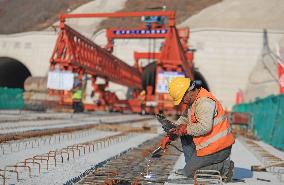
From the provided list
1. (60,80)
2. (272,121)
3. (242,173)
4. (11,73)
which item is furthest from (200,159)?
(11,73)

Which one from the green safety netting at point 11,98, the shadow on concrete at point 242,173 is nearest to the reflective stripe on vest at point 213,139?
the shadow on concrete at point 242,173

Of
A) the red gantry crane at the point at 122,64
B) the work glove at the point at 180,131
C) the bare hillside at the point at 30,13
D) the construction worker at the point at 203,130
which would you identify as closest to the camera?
the construction worker at the point at 203,130

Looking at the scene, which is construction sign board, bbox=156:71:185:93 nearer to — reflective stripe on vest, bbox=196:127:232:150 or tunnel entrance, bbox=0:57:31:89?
reflective stripe on vest, bbox=196:127:232:150

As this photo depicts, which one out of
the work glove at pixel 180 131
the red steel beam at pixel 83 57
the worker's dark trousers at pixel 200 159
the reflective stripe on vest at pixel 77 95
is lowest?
the worker's dark trousers at pixel 200 159

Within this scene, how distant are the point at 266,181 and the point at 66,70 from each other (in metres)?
16.5

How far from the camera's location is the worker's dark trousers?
5.11m

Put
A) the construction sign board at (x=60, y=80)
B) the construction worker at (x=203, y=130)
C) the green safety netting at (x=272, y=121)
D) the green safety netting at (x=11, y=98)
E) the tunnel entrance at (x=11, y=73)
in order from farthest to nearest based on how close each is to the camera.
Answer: the tunnel entrance at (x=11, y=73)
the green safety netting at (x=11, y=98)
the construction sign board at (x=60, y=80)
the green safety netting at (x=272, y=121)
the construction worker at (x=203, y=130)

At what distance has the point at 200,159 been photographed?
5113 mm

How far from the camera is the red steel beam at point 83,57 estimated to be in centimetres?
2145

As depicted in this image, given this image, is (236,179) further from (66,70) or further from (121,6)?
(121,6)

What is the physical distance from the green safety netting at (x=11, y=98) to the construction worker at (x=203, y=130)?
82.2 feet

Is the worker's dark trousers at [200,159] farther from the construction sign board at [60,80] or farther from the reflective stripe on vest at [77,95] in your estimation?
the reflective stripe on vest at [77,95]

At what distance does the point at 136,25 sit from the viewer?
Result: 52375 mm

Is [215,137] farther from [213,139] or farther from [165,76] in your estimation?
[165,76]
